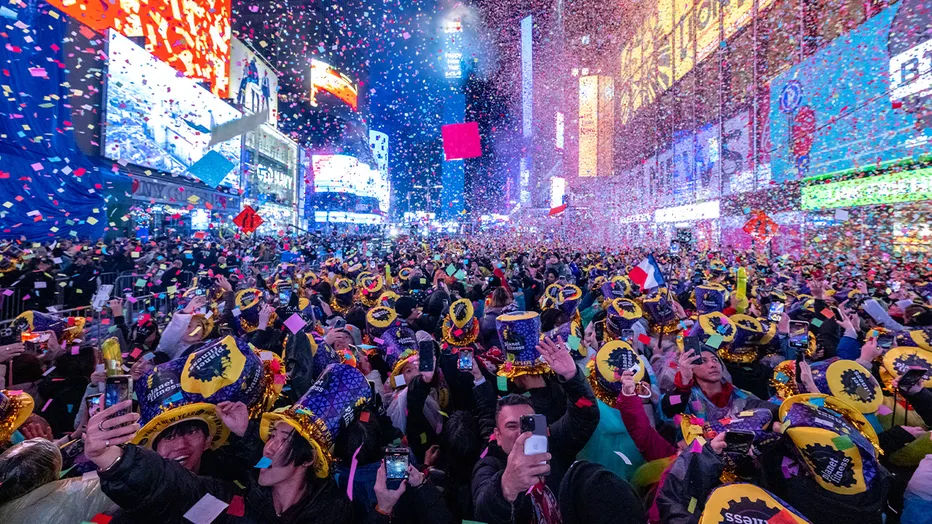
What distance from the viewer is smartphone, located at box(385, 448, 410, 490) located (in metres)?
2.17

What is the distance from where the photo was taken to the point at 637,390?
3.10 m

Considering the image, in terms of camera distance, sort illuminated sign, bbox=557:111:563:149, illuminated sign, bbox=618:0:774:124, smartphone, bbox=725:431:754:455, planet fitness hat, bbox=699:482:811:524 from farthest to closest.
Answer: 1. illuminated sign, bbox=557:111:563:149
2. illuminated sign, bbox=618:0:774:124
3. smartphone, bbox=725:431:754:455
4. planet fitness hat, bbox=699:482:811:524

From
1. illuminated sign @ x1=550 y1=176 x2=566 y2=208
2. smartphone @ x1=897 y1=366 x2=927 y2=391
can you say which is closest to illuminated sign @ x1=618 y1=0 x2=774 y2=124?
illuminated sign @ x1=550 y1=176 x2=566 y2=208

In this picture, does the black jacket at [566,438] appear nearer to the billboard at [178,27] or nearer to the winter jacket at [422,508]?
the winter jacket at [422,508]

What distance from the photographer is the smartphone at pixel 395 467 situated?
2166 millimetres

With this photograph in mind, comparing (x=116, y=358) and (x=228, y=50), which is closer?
(x=116, y=358)

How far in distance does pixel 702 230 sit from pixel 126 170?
31655mm

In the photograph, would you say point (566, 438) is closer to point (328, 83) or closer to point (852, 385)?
point (852, 385)

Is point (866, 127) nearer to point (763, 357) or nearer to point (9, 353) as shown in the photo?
point (763, 357)

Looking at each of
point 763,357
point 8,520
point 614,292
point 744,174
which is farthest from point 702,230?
point 8,520

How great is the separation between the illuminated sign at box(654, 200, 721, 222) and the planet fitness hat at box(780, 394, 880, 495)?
2755cm

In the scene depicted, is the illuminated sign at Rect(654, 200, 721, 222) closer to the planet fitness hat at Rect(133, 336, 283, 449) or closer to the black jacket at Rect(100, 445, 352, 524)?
the planet fitness hat at Rect(133, 336, 283, 449)

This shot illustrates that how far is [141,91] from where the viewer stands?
72.8ft

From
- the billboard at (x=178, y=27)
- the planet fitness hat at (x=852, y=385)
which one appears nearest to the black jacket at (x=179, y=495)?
the planet fitness hat at (x=852, y=385)
